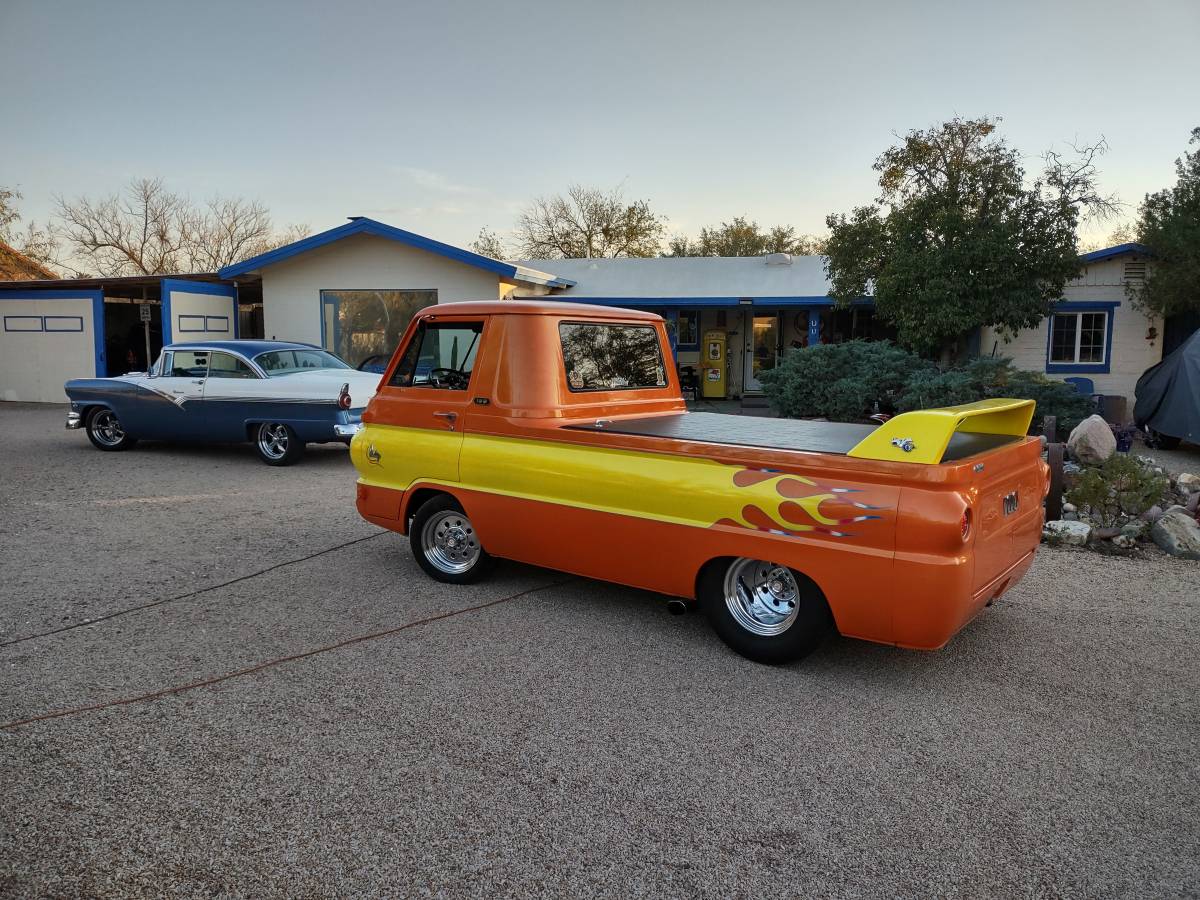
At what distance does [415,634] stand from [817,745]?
244 centimetres

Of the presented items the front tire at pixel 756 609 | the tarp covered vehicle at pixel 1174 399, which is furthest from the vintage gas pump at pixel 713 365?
the front tire at pixel 756 609

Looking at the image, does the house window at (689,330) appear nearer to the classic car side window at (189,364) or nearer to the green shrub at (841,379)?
the green shrub at (841,379)

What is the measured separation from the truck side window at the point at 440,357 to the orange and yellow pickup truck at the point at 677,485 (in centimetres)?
1

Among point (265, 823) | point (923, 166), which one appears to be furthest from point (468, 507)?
point (923, 166)

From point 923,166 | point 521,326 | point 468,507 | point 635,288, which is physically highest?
point 923,166

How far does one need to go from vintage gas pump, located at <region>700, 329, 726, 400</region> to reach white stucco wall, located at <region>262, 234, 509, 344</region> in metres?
6.84

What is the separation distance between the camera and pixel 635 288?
2248cm

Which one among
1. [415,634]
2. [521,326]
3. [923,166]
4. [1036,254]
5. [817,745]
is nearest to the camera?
[817,745]

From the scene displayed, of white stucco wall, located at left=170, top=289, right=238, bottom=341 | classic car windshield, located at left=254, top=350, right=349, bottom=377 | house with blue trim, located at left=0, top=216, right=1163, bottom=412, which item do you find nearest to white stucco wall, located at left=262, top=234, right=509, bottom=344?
house with blue trim, located at left=0, top=216, right=1163, bottom=412

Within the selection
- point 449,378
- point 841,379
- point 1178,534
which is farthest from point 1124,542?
point 841,379

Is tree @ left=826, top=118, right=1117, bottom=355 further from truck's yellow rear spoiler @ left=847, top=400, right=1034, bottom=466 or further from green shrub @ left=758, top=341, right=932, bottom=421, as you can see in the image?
truck's yellow rear spoiler @ left=847, top=400, right=1034, bottom=466

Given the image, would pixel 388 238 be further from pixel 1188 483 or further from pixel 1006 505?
pixel 1006 505

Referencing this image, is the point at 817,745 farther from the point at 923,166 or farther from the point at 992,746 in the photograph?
the point at 923,166

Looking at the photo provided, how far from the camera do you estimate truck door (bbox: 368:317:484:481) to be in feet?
18.9
